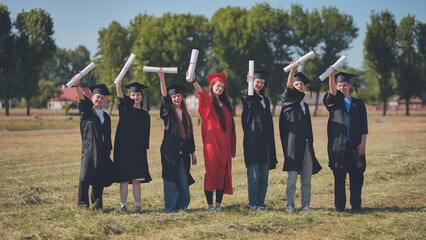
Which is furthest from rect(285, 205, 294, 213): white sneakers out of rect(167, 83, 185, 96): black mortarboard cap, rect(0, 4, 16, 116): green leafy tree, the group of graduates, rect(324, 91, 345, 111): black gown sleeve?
rect(0, 4, 16, 116): green leafy tree

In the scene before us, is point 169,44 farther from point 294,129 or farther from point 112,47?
point 294,129

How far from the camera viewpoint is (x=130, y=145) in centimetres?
739

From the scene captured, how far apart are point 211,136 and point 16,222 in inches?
134

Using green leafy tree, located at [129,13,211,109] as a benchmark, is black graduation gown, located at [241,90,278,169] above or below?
below

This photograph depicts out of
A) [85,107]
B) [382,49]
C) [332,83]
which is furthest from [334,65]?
[382,49]

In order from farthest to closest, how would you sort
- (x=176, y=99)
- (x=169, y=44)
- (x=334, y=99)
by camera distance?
1. (x=169, y=44)
2. (x=334, y=99)
3. (x=176, y=99)

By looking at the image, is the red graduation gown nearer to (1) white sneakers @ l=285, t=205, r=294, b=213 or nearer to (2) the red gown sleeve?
(2) the red gown sleeve

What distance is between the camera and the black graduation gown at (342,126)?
768 cm

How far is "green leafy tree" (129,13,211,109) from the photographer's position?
182 feet

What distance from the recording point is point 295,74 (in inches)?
306

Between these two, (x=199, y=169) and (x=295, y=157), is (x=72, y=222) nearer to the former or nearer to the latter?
(x=295, y=157)

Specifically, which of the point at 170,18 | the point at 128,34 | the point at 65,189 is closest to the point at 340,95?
the point at 65,189

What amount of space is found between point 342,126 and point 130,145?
3756 mm

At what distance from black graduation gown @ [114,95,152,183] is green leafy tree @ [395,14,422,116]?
65230mm
